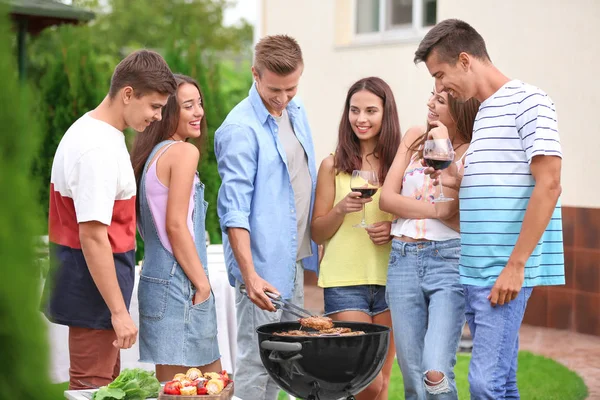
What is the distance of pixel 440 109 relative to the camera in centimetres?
391

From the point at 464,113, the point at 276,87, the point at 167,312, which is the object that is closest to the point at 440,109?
the point at 464,113

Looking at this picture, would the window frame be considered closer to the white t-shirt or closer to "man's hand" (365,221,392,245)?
"man's hand" (365,221,392,245)

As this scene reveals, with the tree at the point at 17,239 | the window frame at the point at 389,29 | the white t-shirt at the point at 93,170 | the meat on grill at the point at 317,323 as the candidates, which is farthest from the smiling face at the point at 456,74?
the window frame at the point at 389,29

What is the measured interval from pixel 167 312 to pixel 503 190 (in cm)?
144

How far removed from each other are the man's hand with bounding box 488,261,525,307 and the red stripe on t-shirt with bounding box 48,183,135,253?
1419mm

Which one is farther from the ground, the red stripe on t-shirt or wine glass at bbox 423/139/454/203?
wine glass at bbox 423/139/454/203

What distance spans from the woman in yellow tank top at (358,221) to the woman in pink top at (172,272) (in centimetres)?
69

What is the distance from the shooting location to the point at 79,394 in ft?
10.3

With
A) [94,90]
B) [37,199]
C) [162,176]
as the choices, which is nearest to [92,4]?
[94,90]

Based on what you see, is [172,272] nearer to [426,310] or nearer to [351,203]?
[351,203]

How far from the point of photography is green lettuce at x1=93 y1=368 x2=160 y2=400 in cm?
304

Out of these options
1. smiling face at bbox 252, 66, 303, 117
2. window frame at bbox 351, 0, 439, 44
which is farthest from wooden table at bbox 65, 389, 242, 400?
window frame at bbox 351, 0, 439, 44

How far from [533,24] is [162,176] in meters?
6.23

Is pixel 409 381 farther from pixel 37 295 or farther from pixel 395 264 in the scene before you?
pixel 37 295
